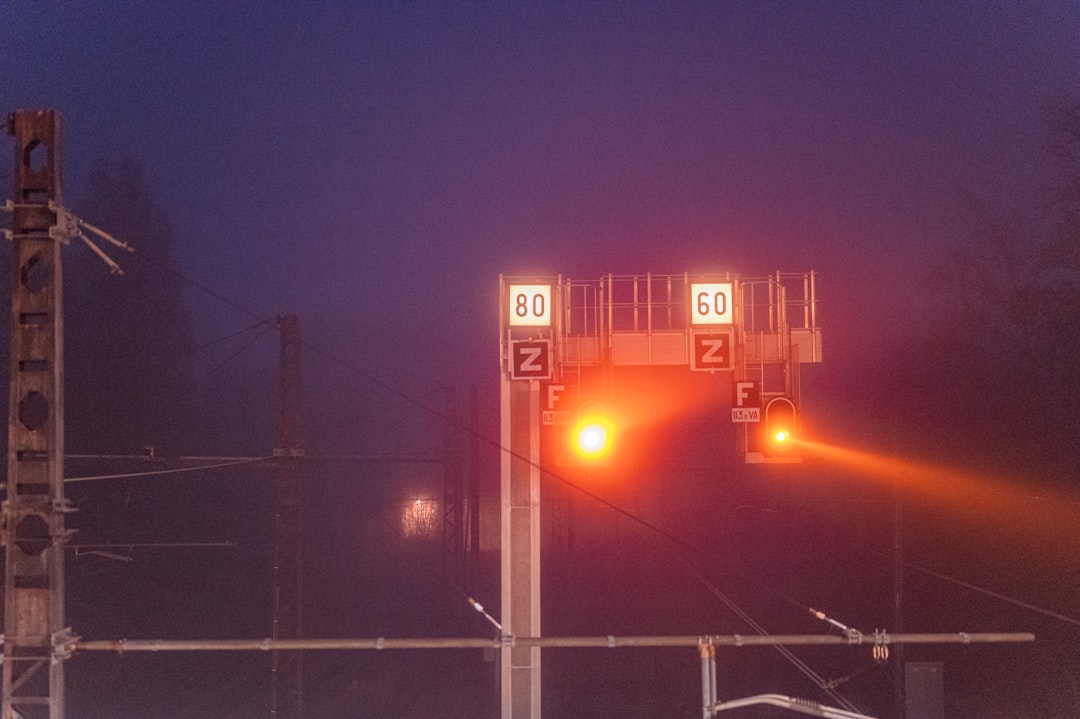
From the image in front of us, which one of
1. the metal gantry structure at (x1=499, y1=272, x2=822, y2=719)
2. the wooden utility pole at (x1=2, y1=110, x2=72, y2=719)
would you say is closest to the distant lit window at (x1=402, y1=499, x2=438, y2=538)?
the metal gantry structure at (x1=499, y1=272, x2=822, y2=719)

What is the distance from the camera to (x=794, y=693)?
93.8 feet

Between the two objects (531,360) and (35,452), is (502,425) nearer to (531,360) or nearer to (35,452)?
(531,360)

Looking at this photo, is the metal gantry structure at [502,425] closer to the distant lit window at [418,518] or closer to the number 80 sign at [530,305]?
the number 80 sign at [530,305]

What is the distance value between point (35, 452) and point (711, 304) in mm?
7973

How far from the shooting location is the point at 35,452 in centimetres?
707

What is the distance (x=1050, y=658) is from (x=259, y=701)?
2272 cm

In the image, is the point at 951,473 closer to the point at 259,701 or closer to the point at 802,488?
the point at 802,488

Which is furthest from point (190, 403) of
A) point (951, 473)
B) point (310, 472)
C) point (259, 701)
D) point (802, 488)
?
point (951, 473)

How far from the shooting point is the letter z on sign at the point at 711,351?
12.0 m

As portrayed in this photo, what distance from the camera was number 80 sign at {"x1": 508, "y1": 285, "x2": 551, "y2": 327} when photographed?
12.5 meters

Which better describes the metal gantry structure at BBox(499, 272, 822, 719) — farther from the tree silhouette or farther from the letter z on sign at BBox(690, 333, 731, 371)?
the tree silhouette

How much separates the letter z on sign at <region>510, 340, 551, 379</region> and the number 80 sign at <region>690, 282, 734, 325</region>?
1.94 meters

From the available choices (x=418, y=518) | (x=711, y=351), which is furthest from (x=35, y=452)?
(x=418, y=518)

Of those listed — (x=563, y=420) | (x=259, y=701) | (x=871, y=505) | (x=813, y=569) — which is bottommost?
(x=259, y=701)
